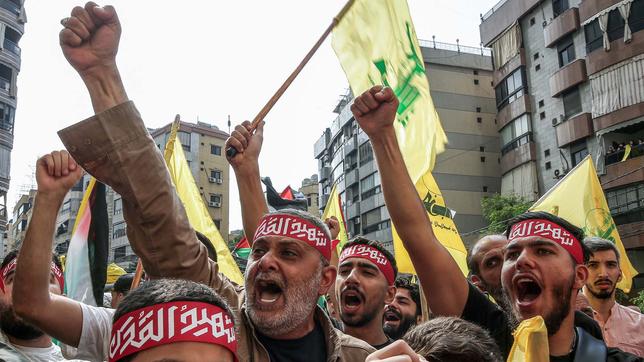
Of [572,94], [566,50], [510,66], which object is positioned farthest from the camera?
[510,66]

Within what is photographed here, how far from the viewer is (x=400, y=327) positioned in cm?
510

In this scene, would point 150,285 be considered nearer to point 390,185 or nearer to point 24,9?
point 390,185

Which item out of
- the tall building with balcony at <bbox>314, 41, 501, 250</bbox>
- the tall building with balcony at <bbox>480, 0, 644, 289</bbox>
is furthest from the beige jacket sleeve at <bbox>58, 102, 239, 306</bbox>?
the tall building with balcony at <bbox>314, 41, 501, 250</bbox>

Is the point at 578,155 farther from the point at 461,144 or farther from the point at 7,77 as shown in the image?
the point at 7,77

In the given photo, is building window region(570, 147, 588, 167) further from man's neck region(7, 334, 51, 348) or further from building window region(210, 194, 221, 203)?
building window region(210, 194, 221, 203)

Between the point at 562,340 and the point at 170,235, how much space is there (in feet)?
5.83

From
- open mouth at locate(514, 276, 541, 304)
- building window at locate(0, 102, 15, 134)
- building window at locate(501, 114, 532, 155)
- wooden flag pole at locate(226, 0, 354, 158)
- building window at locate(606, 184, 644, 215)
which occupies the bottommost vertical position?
open mouth at locate(514, 276, 541, 304)

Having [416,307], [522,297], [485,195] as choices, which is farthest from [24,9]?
[522,297]

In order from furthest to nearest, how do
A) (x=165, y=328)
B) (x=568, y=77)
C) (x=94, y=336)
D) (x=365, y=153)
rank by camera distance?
(x=365, y=153) < (x=568, y=77) < (x=94, y=336) < (x=165, y=328)

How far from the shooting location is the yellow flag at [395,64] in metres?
4.21

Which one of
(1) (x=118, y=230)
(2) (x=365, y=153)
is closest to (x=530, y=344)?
(2) (x=365, y=153)

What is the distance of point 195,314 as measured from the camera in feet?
5.75

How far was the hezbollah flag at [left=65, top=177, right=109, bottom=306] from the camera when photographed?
412 cm

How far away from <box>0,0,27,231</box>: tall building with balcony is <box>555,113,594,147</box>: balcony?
27.3 m
